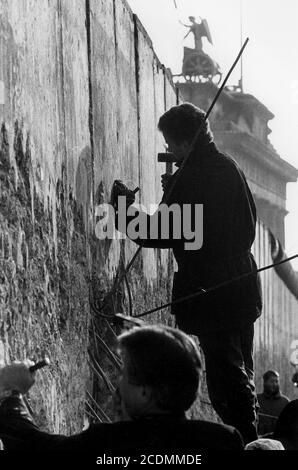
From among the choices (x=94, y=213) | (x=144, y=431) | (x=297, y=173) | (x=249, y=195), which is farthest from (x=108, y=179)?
(x=297, y=173)

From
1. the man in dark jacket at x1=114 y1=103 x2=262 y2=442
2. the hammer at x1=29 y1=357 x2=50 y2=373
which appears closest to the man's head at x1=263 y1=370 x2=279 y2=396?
the man in dark jacket at x1=114 y1=103 x2=262 y2=442

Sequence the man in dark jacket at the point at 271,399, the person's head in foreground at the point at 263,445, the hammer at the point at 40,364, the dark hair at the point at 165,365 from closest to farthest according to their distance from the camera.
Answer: the dark hair at the point at 165,365 < the hammer at the point at 40,364 < the person's head in foreground at the point at 263,445 < the man in dark jacket at the point at 271,399

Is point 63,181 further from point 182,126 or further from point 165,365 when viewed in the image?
point 165,365

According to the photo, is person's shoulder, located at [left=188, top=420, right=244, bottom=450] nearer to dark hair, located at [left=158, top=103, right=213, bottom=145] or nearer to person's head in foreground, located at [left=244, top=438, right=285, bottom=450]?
person's head in foreground, located at [left=244, top=438, right=285, bottom=450]

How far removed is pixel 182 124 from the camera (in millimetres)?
7199

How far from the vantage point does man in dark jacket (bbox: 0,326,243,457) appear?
4.51 meters

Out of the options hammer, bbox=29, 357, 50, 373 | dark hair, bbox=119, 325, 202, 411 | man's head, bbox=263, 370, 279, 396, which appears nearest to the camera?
dark hair, bbox=119, 325, 202, 411

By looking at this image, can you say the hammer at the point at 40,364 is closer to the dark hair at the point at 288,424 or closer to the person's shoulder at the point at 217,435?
the person's shoulder at the point at 217,435

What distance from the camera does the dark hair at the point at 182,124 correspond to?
23.6 feet

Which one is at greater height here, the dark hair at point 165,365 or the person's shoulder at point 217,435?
the dark hair at point 165,365

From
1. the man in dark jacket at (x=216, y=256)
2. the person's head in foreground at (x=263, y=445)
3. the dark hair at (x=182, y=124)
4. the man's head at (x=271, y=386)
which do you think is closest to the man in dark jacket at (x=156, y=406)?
the person's head in foreground at (x=263, y=445)

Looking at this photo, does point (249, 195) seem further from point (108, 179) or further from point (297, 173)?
point (297, 173)

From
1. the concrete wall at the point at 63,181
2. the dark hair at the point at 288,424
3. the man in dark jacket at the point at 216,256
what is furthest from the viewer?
the man in dark jacket at the point at 216,256

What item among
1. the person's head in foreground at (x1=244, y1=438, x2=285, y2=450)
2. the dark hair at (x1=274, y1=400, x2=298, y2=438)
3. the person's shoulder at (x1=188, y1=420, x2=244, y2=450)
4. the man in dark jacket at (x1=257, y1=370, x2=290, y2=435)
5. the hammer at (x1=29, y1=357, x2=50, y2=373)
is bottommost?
the man in dark jacket at (x1=257, y1=370, x2=290, y2=435)
